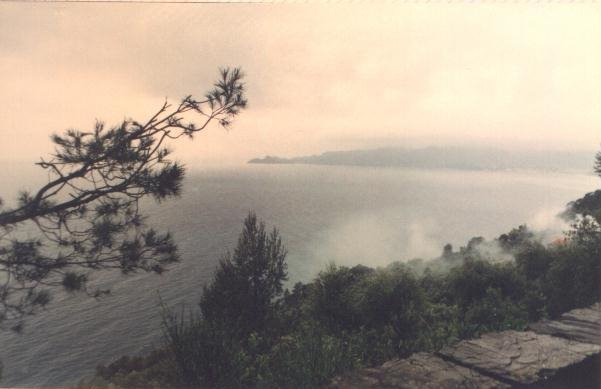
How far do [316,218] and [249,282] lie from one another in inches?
50.2

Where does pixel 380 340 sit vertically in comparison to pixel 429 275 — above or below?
below

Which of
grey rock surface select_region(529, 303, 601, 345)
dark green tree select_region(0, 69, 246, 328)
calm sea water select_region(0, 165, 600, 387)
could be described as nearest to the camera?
grey rock surface select_region(529, 303, 601, 345)

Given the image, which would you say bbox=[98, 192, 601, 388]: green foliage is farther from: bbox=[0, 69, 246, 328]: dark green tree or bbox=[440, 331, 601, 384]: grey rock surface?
bbox=[0, 69, 246, 328]: dark green tree

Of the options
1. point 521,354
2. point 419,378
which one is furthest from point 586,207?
point 419,378

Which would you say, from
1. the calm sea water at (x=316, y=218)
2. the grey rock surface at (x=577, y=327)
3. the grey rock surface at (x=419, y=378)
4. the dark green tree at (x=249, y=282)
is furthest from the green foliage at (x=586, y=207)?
the dark green tree at (x=249, y=282)

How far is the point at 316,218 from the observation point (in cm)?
544

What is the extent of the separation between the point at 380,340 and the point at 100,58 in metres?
4.77

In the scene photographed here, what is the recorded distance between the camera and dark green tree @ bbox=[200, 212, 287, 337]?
16.6 feet

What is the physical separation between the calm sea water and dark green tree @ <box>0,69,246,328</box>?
0.31m

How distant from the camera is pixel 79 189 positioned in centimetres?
393

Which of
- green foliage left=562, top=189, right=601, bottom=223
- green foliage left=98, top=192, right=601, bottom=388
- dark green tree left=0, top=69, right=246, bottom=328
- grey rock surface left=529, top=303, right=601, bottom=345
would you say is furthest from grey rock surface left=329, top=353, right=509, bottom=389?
green foliage left=562, top=189, right=601, bottom=223

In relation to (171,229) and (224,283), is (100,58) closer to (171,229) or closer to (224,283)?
(171,229)

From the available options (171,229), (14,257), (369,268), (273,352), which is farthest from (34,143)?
(369,268)

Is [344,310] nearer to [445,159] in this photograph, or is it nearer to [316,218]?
[316,218]
